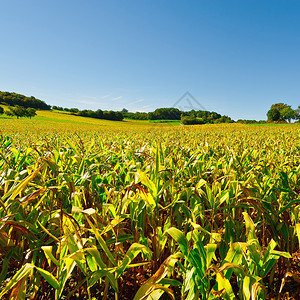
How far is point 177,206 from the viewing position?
151 centimetres

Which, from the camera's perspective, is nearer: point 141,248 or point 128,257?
point 128,257

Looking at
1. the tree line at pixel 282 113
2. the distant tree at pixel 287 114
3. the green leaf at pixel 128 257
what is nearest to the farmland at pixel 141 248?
the green leaf at pixel 128 257

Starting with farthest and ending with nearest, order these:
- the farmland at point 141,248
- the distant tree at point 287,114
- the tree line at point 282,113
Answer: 1. the distant tree at point 287,114
2. the tree line at point 282,113
3. the farmland at point 141,248

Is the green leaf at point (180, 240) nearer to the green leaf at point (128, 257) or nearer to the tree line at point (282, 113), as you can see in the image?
the green leaf at point (128, 257)

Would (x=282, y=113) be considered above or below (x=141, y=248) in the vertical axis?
above

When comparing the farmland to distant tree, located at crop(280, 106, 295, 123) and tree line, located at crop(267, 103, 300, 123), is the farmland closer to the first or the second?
tree line, located at crop(267, 103, 300, 123)

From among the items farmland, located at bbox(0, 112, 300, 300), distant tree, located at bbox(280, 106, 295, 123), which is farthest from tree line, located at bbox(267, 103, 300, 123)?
farmland, located at bbox(0, 112, 300, 300)

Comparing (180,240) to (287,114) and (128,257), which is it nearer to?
(128,257)

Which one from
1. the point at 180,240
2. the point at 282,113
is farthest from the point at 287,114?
the point at 180,240

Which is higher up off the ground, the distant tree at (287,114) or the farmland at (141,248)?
the distant tree at (287,114)

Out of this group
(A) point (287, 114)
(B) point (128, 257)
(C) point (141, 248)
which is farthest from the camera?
(A) point (287, 114)

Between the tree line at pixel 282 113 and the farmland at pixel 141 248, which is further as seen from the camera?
the tree line at pixel 282 113

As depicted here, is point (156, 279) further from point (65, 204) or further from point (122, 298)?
point (65, 204)

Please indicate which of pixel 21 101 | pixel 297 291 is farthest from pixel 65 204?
pixel 21 101
